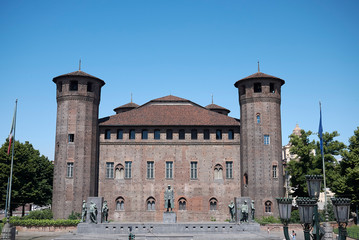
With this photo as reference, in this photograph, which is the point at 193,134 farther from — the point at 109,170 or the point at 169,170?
the point at 109,170

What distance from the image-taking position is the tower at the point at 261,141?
41.0 meters

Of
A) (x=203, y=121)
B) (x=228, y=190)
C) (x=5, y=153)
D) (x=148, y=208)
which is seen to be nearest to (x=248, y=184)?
(x=228, y=190)

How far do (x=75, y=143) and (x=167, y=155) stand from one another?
10.9 m

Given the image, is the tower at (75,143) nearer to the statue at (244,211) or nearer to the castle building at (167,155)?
the castle building at (167,155)

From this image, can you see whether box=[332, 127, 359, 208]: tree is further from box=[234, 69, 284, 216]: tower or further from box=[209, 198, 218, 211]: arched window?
box=[209, 198, 218, 211]: arched window

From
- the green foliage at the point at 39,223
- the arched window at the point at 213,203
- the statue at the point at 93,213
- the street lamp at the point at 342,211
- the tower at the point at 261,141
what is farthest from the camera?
the arched window at the point at 213,203

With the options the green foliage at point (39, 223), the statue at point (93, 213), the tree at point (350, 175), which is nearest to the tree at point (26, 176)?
the green foliage at point (39, 223)

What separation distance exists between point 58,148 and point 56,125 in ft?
9.29

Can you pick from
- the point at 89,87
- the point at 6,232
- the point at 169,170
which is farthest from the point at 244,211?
the point at 89,87

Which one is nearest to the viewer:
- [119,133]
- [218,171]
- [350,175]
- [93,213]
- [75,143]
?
[93,213]

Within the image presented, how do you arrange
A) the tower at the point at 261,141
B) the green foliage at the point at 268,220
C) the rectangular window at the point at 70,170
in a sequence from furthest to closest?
1. the rectangular window at the point at 70,170
2. the tower at the point at 261,141
3. the green foliage at the point at 268,220

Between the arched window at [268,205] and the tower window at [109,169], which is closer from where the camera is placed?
the arched window at [268,205]

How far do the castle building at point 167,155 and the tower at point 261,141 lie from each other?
4.4 inches

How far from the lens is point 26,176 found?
47.2 meters
